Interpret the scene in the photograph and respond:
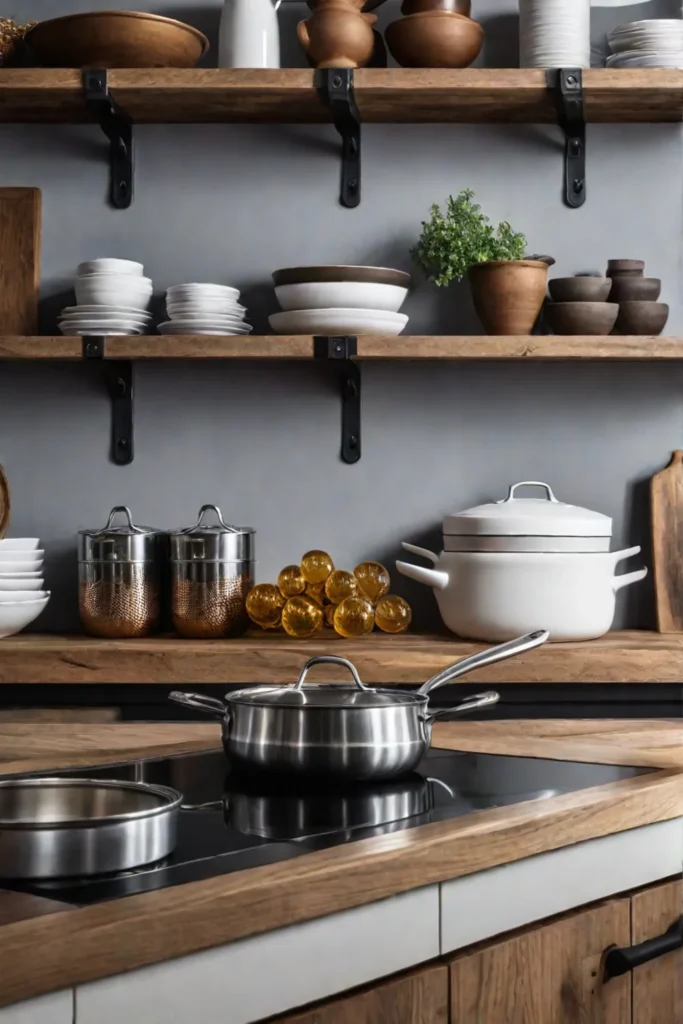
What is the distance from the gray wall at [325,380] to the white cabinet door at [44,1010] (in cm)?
220

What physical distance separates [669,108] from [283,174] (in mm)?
881

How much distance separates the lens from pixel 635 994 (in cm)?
122

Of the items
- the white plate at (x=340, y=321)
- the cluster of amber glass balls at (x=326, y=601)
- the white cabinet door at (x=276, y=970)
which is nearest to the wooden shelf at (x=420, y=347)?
the white plate at (x=340, y=321)

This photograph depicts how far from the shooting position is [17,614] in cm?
268

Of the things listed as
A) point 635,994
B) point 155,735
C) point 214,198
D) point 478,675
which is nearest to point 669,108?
point 214,198

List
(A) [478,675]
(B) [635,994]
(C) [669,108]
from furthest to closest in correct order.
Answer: (C) [669,108], (A) [478,675], (B) [635,994]

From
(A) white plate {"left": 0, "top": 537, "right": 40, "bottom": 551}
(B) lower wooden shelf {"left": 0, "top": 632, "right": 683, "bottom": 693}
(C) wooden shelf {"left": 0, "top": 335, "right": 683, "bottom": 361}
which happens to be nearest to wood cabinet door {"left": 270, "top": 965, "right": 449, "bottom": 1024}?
(B) lower wooden shelf {"left": 0, "top": 632, "right": 683, "bottom": 693}

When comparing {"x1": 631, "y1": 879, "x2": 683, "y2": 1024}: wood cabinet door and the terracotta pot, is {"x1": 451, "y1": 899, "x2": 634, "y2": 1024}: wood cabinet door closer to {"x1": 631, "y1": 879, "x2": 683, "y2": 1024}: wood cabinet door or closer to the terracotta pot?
{"x1": 631, "y1": 879, "x2": 683, "y2": 1024}: wood cabinet door

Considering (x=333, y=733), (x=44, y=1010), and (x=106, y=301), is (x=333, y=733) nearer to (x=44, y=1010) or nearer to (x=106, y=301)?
(x=44, y=1010)

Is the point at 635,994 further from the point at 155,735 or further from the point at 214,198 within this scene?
the point at 214,198

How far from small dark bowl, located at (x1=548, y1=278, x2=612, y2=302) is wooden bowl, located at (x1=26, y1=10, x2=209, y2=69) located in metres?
0.94

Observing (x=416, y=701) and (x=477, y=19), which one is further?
(x=477, y=19)

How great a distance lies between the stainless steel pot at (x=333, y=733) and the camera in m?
1.20

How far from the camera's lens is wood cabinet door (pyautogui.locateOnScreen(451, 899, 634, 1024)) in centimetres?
106
